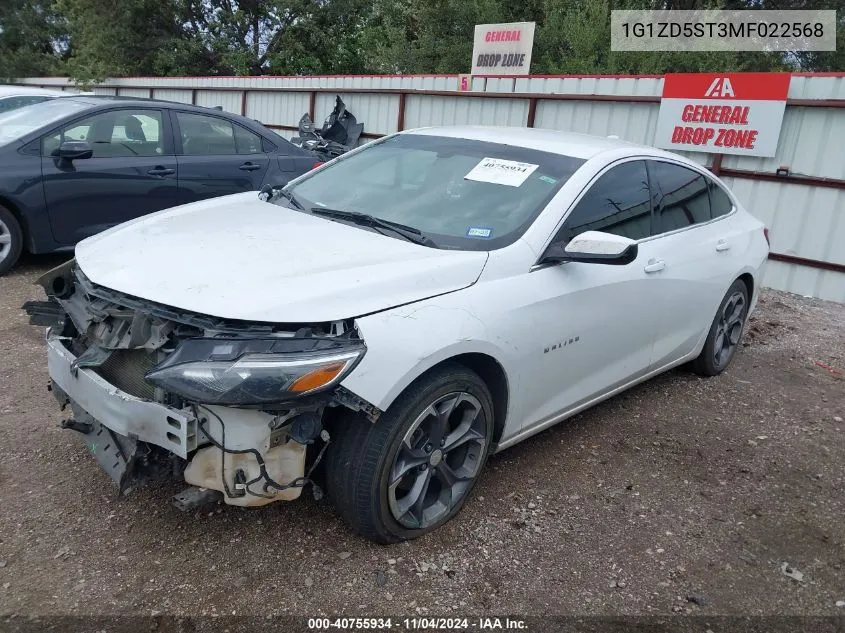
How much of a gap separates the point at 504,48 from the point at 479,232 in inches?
387

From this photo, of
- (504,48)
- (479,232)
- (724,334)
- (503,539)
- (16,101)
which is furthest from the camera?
(504,48)

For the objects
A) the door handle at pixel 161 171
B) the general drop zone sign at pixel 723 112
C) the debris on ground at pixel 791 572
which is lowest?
the debris on ground at pixel 791 572

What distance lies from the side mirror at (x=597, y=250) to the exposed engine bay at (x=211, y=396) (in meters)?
1.13

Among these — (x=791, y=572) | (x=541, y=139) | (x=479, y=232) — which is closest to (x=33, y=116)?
(x=541, y=139)

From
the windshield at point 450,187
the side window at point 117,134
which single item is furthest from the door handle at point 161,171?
the windshield at point 450,187

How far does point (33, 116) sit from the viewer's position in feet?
20.8

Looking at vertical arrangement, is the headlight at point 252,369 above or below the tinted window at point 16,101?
below

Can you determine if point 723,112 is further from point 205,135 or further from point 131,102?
point 131,102

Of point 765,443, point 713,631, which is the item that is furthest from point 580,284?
point 765,443

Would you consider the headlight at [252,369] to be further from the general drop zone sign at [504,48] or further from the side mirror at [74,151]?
the general drop zone sign at [504,48]

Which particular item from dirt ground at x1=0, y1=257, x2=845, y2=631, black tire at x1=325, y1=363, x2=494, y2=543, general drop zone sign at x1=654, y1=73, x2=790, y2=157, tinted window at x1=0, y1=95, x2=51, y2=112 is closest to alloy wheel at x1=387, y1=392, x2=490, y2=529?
black tire at x1=325, y1=363, x2=494, y2=543

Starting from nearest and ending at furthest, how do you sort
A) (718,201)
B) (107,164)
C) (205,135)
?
(718,201)
(107,164)
(205,135)

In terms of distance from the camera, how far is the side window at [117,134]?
615 centimetres

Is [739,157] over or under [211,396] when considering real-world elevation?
over
